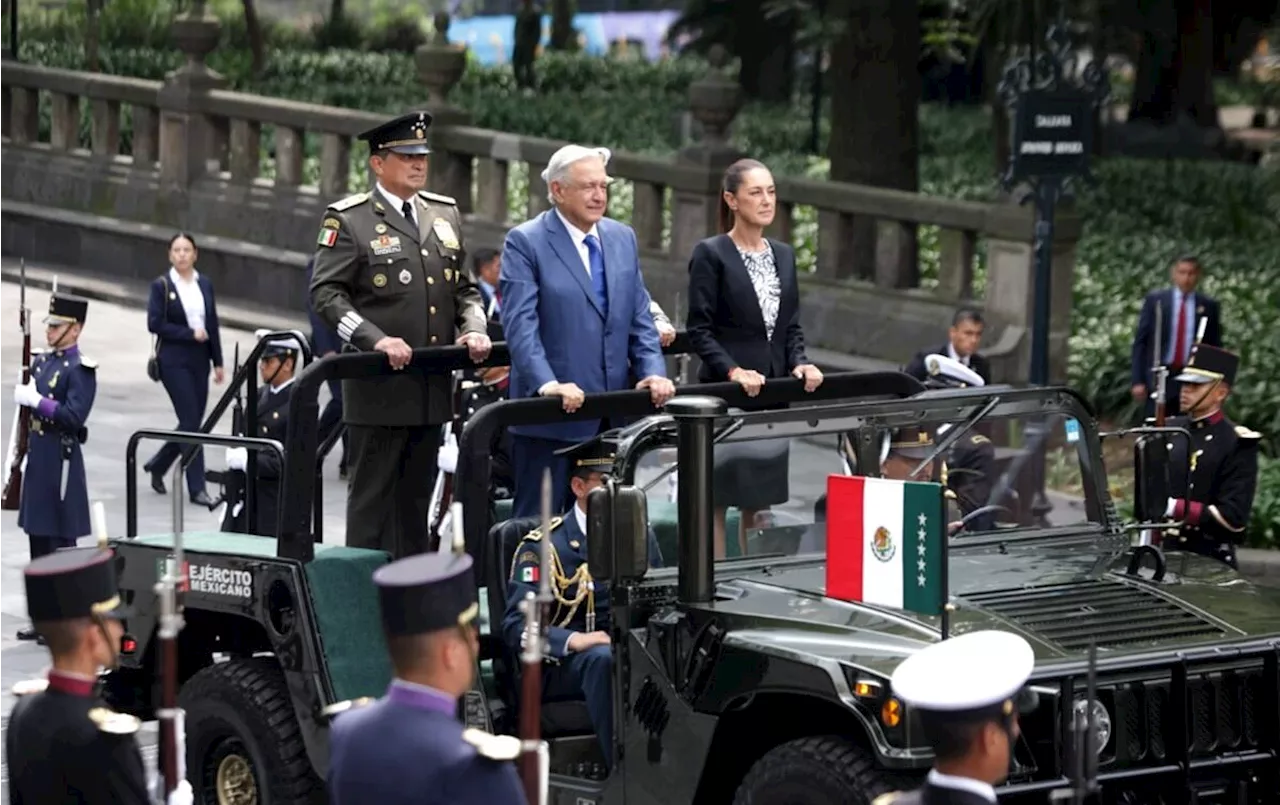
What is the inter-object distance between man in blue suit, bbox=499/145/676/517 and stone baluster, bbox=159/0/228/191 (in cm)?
1440

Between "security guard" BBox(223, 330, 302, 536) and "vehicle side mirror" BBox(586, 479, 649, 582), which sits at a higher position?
"vehicle side mirror" BBox(586, 479, 649, 582)

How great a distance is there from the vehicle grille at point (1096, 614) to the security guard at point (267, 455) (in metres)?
2.41

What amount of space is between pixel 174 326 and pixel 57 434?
324cm

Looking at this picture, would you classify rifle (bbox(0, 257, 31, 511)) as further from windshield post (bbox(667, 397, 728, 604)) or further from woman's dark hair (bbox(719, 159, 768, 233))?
windshield post (bbox(667, 397, 728, 604))

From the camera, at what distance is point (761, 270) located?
9820mm

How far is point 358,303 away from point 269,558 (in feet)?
4.32

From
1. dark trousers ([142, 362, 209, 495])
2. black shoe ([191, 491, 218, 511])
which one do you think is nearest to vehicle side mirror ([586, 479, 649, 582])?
black shoe ([191, 491, 218, 511])

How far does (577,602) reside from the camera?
825cm

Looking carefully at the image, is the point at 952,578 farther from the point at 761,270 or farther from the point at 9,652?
the point at 9,652

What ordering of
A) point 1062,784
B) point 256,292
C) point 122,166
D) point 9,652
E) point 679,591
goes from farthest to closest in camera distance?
point 122,166 < point 256,292 < point 9,652 < point 679,591 < point 1062,784

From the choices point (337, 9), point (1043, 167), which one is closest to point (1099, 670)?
point (1043, 167)

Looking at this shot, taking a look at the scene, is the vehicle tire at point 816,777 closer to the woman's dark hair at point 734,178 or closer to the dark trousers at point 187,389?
the woman's dark hair at point 734,178

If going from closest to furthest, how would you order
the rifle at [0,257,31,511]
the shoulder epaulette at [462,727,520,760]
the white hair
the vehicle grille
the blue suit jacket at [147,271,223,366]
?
the shoulder epaulette at [462,727,520,760] → the vehicle grille → the white hair → the rifle at [0,257,31,511] → the blue suit jacket at [147,271,223,366]

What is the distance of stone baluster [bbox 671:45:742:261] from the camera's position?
19.7 m
